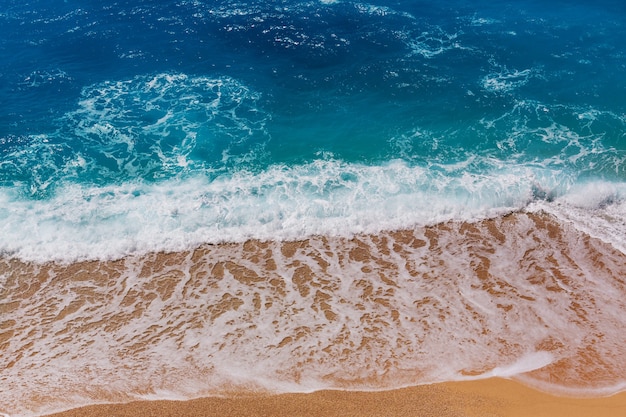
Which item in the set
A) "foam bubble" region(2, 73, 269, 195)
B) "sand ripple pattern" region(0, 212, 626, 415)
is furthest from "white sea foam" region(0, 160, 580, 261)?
"foam bubble" region(2, 73, 269, 195)

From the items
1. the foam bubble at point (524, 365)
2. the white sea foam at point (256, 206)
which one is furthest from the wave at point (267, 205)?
the foam bubble at point (524, 365)

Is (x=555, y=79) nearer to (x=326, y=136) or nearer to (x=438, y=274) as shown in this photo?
(x=326, y=136)

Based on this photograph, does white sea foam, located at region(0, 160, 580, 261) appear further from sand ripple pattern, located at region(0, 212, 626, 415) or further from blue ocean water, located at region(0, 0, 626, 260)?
sand ripple pattern, located at region(0, 212, 626, 415)

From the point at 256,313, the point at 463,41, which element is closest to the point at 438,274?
the point at 256,313

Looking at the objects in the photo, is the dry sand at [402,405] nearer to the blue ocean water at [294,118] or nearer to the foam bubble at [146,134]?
the blue ocean water at [294,118]

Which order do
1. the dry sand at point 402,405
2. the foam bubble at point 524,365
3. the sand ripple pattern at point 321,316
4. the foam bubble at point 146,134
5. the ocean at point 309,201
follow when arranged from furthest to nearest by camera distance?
the foam bubble at point 146,134 → the ocean at point 309,201 → the sand ripple pattern at point 321,316 → the foam bubble at point 524,365 → the dry sand at point 402,405

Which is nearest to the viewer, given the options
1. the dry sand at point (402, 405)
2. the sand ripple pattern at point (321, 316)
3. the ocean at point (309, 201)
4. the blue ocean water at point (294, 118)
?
the dry sand at point (402, 405)

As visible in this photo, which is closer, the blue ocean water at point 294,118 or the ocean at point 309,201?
the ocean at point 309,201
